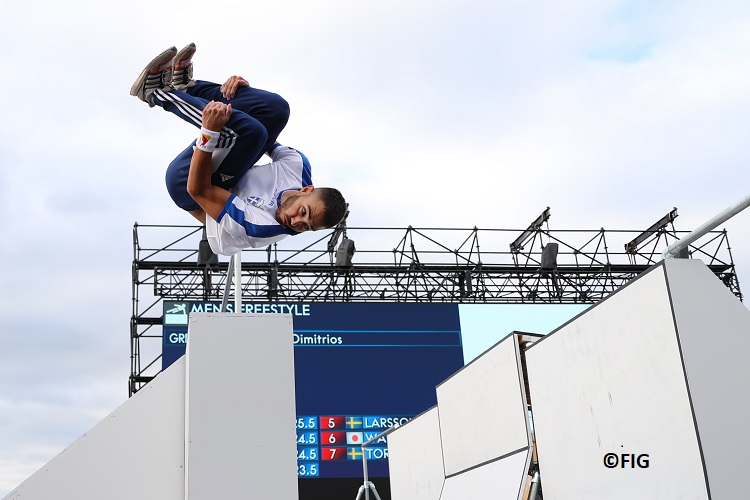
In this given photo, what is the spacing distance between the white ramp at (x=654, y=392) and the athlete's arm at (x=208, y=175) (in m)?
2.66

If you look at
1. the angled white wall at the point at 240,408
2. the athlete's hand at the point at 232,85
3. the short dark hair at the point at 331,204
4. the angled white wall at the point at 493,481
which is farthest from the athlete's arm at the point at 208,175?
the angled white wall at the point at 493,481

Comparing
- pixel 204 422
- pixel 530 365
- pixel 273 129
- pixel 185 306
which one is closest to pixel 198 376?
pixel 204 422

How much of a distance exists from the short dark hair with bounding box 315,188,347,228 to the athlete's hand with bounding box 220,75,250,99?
529 millimetres

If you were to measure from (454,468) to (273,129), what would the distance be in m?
6.30

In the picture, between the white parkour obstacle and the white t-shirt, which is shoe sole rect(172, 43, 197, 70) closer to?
the white t-shirt

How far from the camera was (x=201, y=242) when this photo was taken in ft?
53.9

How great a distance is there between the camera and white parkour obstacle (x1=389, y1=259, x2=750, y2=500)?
445cm

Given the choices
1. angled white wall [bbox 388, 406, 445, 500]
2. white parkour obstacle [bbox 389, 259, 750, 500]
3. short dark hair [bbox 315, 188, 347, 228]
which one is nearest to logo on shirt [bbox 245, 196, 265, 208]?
short dark hair [bbox 315, 188, 347, 228]

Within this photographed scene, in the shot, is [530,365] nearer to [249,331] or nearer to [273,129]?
[249,331]

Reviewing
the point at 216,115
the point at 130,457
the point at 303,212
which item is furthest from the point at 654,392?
the point at 216,115

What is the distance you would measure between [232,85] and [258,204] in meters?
0.50

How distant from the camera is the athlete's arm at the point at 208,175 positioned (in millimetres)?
3066

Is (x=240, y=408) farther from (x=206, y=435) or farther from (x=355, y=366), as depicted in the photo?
(x=355, y=366)

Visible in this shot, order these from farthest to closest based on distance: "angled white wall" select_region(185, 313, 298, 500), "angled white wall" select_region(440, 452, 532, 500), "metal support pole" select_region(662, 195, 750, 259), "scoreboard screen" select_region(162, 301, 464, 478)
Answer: "scoreboard screen" select_region(162, 301, 464, 478)
"angled white wall" select_region(440, 452, 532, 500)
"angled white wall" select_region(185, 313, 298, 500)
"metal support pole" select_region(662, 195, 750, 259)
